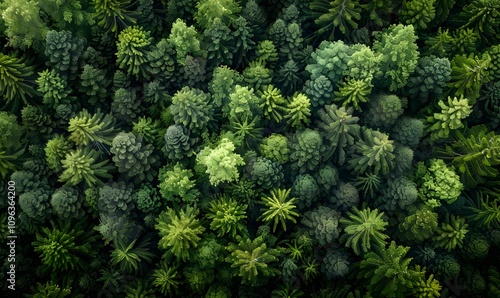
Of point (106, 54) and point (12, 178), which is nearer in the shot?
point (12, 178)

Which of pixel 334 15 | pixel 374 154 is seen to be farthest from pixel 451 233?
pixel 334 15

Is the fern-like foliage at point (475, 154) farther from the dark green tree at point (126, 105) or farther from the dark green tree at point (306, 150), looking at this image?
the dark green tree at point (126, 105)

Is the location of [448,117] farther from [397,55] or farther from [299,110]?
[299,110]

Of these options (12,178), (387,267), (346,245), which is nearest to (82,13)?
(12,178)

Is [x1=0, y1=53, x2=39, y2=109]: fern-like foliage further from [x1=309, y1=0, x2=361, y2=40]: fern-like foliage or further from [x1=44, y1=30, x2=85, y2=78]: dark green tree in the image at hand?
[x1=309, y1=0, x2=361, y2=40]: fern-like foliage

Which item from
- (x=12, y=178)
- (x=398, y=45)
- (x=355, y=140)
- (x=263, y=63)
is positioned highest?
(x=398, y=45)

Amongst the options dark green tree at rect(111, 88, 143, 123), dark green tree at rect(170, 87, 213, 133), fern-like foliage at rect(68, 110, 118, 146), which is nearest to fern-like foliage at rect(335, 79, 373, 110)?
dark green tree at rect(170, 87, 213, 133)

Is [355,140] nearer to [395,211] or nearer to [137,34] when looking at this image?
[395,211]
